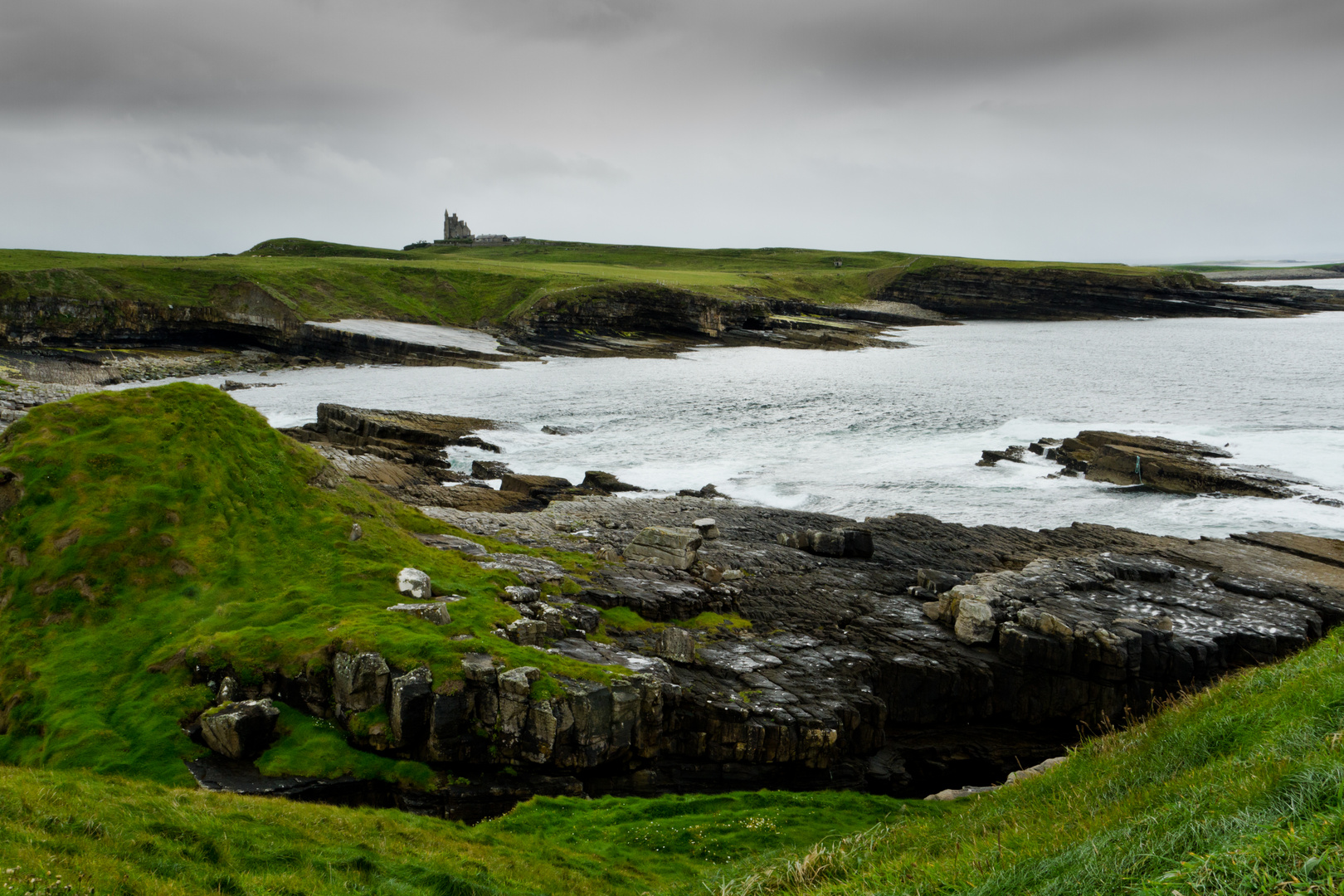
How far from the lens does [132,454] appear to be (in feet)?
73.9

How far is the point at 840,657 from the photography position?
843 inches

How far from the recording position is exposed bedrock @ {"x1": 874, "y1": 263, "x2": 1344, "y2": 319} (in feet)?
495

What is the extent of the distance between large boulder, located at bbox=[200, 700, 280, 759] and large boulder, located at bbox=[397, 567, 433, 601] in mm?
4456

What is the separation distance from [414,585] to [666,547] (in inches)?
371

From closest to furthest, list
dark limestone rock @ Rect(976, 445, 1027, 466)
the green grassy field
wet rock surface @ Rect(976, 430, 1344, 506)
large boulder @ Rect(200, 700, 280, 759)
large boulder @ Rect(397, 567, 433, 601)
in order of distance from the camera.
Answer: large boulder @ Rect(200, 700, 280, 759) → large boulder @ Rect(397, 567, 433, 601) → wet rock surface @ Rect(976, 430, 1344, 506) → dark limestone rock @ Rect(976, 445, 1027, 466) → the green grassy field

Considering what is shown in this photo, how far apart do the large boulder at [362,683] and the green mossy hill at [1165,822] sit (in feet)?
31.3

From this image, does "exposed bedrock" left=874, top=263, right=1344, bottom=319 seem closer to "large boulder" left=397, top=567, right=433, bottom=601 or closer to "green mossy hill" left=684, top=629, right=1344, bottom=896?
"large boulder" left=397, top=567, right=433, bottom=601

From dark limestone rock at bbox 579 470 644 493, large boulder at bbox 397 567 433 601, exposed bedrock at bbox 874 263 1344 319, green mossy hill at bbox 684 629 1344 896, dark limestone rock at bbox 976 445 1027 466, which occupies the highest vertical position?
exposed bedrock at bbox 874 263 1344 319

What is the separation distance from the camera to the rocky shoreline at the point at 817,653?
54.5ft

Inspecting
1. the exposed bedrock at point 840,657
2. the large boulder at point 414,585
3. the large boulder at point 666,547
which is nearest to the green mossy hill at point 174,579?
the large boulder at point 414,585

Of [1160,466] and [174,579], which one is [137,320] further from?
[1160,466]

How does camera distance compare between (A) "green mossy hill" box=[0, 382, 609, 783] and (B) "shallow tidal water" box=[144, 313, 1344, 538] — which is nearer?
(A) "green mossy hill" box=[0, 382, 609, 783]

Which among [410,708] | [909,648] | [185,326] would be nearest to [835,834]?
[909,648]

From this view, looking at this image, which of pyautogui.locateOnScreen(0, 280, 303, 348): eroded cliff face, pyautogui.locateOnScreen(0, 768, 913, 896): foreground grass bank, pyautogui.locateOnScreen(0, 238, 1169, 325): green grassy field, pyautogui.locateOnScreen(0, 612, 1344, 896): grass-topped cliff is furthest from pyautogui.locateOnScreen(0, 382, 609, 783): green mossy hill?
pyautogui.locateOnScreen(0, 238, 1169, 325): green grassy field
